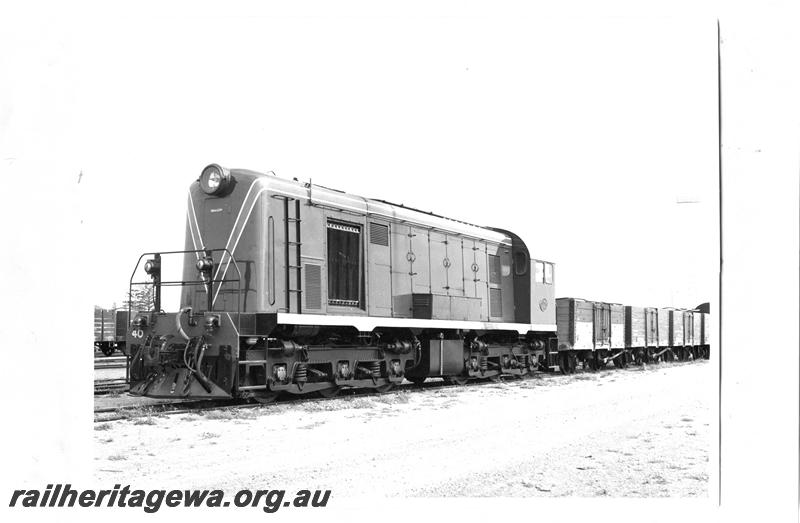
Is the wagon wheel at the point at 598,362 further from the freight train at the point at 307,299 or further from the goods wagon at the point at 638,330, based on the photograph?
the freight train at the point at 307,299

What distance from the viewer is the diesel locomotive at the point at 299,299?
10391 millimetres

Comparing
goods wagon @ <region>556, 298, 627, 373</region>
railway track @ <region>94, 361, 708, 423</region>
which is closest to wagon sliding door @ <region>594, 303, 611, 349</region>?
goods wagon @ <region>556, 298, 627, 373</region>

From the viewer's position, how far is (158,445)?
7.55 metres

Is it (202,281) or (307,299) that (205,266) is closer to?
(202,281)

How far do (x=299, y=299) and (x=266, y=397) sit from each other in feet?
5.16

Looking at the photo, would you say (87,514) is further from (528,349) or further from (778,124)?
(528,349)

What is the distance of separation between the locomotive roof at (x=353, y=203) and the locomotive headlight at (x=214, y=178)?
18 centimetres

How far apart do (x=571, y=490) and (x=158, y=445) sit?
4200 mm

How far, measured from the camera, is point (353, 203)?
1268 cm

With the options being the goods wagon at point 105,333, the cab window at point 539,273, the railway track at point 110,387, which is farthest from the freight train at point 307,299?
the goods wagon at point 105,333

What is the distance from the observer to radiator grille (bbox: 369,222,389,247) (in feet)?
43.1

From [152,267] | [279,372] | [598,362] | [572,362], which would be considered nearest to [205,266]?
[152,267]

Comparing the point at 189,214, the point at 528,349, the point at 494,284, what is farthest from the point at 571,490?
the point at 528,349

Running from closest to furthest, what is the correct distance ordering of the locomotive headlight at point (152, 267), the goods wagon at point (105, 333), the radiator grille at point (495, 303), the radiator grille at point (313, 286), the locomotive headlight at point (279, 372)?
the locomotive headlight at point (279, 372) < the locomotive headlight at point (152, 267) < the radiator grille at point (313, 286) < the goods wagon at point (105, 333) < the radiator grille at point (495, 303)
